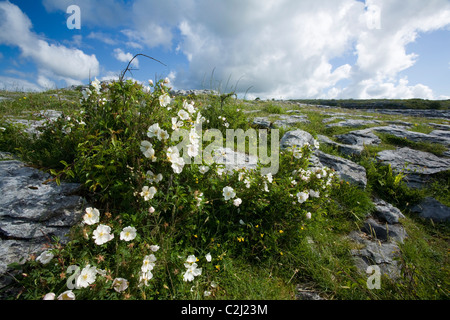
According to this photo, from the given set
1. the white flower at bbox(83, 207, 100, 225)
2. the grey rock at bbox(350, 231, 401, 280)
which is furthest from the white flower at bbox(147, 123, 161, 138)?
the grey rock at bbox(350, 231, 401, 280)

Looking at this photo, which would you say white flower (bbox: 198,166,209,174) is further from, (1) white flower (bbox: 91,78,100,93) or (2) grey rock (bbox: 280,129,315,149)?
(2) grey rock (bbox: 280,129,315,149)

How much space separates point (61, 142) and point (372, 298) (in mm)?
3786

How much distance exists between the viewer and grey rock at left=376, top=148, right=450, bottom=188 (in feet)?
14.0

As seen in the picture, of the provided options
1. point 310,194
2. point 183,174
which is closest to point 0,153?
point 183,174

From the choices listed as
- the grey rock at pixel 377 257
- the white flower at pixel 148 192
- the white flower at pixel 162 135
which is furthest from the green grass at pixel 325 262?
the white flower at pixel 162 135

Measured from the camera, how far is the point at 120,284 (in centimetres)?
153

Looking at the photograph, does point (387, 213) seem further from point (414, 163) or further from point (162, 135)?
point (162, 135)

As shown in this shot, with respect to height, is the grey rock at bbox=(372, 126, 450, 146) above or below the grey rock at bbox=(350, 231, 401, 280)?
above

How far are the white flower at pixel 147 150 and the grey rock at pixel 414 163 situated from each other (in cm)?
516

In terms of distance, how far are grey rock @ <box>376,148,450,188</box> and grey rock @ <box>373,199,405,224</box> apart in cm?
111

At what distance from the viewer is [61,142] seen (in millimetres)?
2379

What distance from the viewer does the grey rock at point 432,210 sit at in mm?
3504
